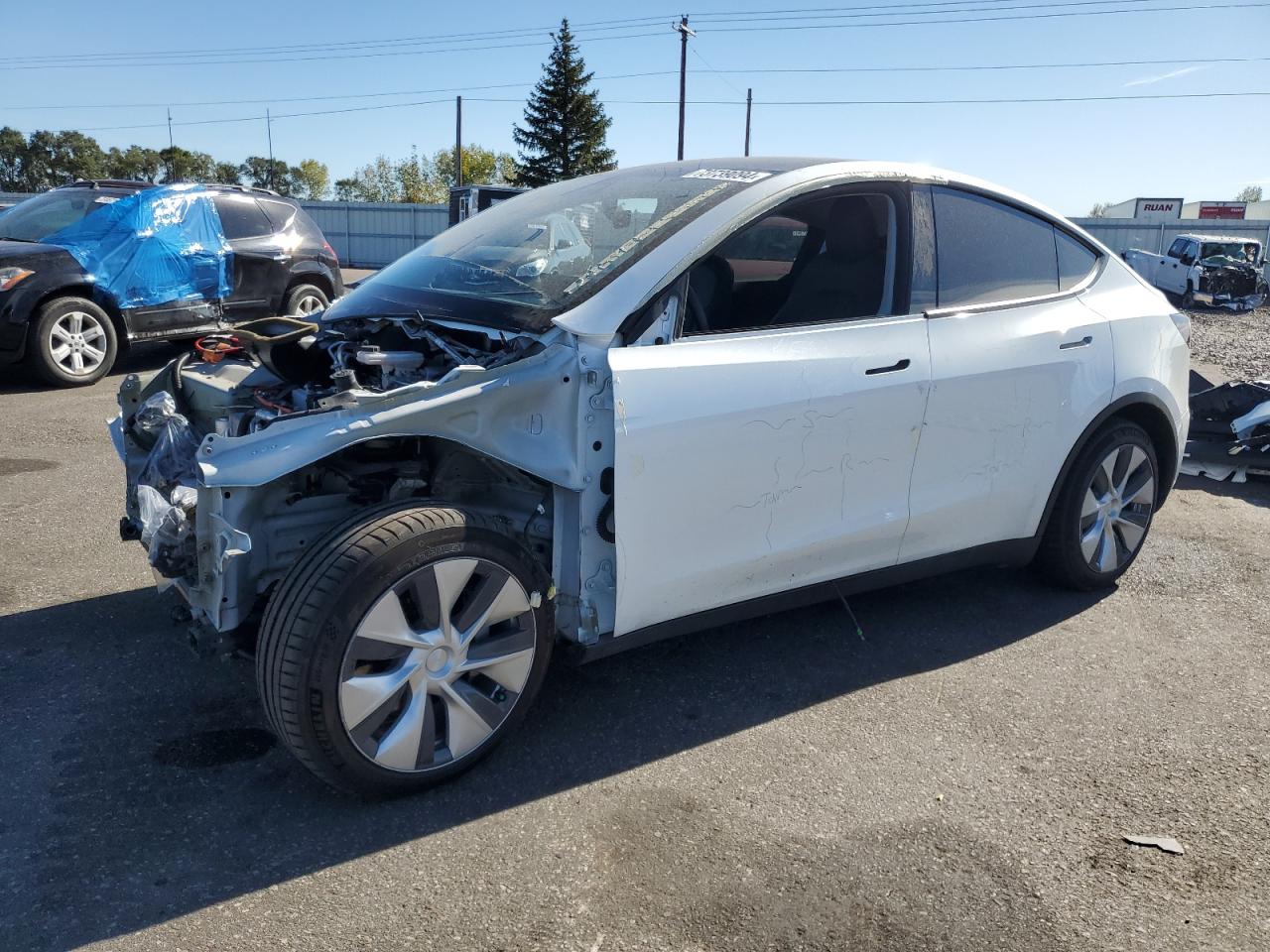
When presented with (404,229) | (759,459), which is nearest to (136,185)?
(759,459)

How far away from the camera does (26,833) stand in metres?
2.70

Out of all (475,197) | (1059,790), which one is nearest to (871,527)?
(1059,790)

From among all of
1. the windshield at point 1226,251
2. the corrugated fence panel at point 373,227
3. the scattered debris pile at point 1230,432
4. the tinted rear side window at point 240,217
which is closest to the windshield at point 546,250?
the scattered debris pile at point 1230,432

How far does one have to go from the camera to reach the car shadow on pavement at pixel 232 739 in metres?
2.57

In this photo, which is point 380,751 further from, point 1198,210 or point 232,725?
point 1198,210

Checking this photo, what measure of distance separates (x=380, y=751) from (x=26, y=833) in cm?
95

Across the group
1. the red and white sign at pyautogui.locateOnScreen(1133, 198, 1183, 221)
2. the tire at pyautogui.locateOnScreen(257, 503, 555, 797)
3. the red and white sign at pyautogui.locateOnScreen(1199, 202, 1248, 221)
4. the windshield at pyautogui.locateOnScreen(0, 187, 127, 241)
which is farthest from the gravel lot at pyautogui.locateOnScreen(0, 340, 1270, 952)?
the red and white sign at pyautogui.locateOnScreen(1199, 202, 1248, 221)

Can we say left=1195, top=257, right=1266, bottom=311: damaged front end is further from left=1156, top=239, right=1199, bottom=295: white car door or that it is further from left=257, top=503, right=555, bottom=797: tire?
left=257, top=503, right=555, bottom=797: tire

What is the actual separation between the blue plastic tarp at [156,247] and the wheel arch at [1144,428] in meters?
8.11

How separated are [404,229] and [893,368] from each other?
2809 cm

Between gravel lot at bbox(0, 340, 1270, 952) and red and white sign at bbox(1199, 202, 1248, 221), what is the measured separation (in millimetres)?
46128

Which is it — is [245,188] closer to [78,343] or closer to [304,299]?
[304,299]

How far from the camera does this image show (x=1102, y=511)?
14.6 ft

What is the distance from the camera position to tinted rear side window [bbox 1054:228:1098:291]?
4266 millimetres
